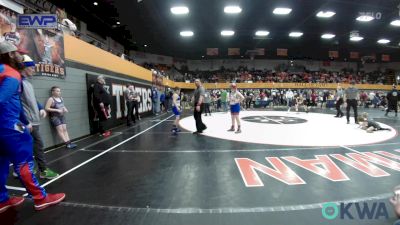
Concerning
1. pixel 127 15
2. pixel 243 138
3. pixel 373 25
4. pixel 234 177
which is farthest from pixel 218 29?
pixel 234 177

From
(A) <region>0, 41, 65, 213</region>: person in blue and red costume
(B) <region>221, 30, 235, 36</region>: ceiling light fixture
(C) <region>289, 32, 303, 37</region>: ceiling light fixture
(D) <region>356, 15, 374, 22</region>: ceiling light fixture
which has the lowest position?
(A) <region>0, 41, 65, 213</region>: person in blue and red costume

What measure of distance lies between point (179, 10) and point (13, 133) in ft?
41.7

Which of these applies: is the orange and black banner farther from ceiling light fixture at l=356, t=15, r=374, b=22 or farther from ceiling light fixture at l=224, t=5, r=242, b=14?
ceiling light fixture at l=356, t=15, r=374, b=22

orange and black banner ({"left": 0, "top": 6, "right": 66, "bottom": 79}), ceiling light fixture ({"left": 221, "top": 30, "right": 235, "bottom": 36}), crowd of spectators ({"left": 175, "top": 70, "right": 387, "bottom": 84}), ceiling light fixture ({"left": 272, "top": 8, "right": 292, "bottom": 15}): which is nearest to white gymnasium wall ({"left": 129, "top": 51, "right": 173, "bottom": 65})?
crowd of spectators ({"left": 175, "top": 70, "right": 387, "bottom": 84})

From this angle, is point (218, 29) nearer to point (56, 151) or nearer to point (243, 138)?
point (243, 138)

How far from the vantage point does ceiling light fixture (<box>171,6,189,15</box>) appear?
13.5 metres

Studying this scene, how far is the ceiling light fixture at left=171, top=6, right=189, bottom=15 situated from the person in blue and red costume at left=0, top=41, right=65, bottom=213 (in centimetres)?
1174

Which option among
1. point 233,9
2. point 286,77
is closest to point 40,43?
point 233,9

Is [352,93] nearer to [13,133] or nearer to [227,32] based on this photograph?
[13,133]

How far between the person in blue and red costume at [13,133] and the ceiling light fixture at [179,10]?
1174 centimetres

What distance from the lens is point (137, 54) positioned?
31.1m

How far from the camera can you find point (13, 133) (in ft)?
8.66

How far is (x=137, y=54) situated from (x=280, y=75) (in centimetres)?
1906

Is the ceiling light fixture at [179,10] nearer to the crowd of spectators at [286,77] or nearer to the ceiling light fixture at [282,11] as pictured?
the ceiling light fixture at [282,11]
